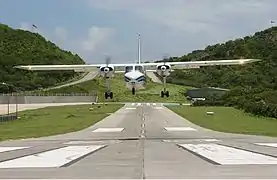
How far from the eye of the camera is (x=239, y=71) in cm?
13462

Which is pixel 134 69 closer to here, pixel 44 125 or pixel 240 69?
pixel 44 125

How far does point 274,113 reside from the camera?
5447 centimetres

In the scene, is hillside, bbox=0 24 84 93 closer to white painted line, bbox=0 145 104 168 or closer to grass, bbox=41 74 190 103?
grass, bbox=41 74 190 103

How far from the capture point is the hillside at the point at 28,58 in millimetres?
144625

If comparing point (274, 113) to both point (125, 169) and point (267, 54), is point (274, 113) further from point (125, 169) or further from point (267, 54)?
point (267, 54)

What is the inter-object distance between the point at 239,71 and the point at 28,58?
71.3 metres

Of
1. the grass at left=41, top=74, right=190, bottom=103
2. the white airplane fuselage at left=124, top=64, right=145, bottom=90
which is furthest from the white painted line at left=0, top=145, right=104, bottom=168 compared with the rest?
the grass at left=41, top=74, right=190, bottom=103

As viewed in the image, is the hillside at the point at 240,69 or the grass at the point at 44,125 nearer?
the grass at the point at 44,125

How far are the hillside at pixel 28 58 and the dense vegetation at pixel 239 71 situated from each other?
36393 mm

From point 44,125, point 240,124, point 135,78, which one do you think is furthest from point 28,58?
point 240,124

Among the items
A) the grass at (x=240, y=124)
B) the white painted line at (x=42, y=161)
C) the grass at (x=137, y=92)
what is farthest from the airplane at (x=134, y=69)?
the white painted line at (x=42, y=161)

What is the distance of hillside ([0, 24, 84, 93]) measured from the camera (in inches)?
5694

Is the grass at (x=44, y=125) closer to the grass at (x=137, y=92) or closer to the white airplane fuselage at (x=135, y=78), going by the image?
the white airplane fuselage at (x=135, y=78)

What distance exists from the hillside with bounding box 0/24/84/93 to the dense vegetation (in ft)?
119
